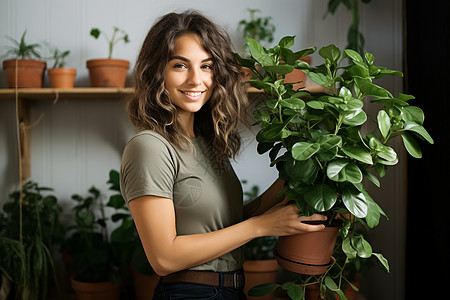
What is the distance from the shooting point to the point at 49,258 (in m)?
2.05

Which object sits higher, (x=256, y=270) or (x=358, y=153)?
(x=358, y=153)

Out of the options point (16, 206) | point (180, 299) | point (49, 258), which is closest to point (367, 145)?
point (180, 299)

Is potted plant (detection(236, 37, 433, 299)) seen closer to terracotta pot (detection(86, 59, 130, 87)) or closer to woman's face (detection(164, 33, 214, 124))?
woman's face (detection(164, 33, 214, 124))

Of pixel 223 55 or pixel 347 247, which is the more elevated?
pixel 223 55

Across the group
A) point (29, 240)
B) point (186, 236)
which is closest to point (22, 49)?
point (29, 240)

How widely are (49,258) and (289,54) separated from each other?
1.70 m

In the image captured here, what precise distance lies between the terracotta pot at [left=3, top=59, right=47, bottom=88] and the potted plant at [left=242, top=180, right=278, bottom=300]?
1.29 meters

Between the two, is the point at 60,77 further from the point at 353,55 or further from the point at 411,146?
the point at 411,146

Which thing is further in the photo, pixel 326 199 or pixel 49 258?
pixel 49 258

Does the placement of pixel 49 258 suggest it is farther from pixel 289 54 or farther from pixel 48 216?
pixel 289 54

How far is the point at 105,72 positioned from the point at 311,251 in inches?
60.7

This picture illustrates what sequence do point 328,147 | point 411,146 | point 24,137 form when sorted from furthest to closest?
point 24,137
point 411,146
point 328,147

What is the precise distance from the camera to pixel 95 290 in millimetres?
1996

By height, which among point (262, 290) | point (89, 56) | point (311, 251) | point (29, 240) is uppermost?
point (89, 56)
